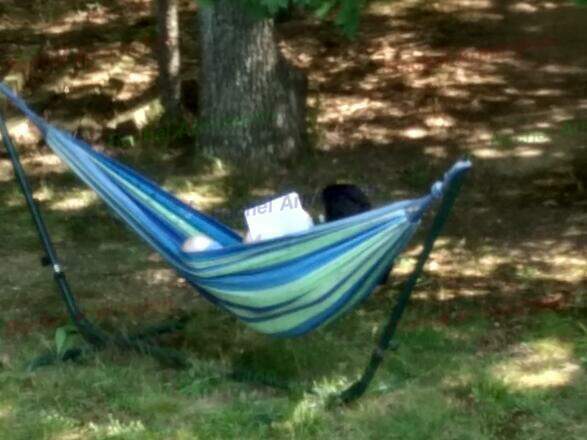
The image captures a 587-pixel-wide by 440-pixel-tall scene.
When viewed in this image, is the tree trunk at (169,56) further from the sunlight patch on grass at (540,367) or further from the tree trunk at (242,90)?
the sunlight patch on grass at (540,367)

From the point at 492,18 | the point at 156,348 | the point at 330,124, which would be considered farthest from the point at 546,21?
the point at 156,348

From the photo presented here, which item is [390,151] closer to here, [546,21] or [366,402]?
[546,21]

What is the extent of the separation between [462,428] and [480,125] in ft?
14.9

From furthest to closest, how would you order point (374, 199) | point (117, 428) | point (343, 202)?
1. point (374, 199)
2. point (343, 202)
3. point (117, 428)

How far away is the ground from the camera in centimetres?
518

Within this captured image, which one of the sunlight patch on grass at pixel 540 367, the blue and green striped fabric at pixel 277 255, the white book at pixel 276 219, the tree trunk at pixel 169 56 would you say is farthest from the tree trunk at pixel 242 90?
the sunlight patch on grass at pixel 540 367


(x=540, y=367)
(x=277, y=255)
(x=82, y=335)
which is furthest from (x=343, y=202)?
(x=82, y=335)

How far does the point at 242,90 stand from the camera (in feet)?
27.5

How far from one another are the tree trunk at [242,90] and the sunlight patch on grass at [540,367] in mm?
3106

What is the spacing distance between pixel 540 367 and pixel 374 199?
2.90 metres

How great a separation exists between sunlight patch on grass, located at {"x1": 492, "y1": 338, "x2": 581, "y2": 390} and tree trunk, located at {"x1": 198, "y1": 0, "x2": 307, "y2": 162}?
311cm

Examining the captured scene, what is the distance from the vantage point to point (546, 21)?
35.3 feet

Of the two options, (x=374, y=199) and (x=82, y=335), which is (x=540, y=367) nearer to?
(x=82, y=335)

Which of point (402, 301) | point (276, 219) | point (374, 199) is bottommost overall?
point (374, 199)
